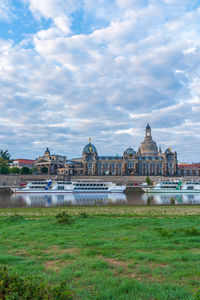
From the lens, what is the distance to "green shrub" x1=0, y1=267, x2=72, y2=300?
503cm

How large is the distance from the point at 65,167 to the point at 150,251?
138008mm

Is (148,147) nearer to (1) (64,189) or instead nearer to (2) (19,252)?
(1) (64,189)

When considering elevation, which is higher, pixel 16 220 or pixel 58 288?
pixel 58 288

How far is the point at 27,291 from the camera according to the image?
509 centimetres

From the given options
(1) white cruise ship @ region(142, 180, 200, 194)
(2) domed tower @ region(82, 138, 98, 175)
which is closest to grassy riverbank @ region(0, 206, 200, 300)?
(1) white cruise ship @ region(142, 180, 200, 194)

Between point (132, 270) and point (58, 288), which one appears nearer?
point (58, 288)

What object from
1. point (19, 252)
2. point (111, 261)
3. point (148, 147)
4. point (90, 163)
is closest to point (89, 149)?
point (90, 163)

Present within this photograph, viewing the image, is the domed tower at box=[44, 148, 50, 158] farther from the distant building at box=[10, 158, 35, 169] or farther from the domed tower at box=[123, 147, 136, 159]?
the domed tower at box=[123, 147, 136, 159]

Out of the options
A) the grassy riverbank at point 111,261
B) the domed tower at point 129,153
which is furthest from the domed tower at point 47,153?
the grassy riverbank at point 111,261

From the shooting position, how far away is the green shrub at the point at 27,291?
5027 millimetres

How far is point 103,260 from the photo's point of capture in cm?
801

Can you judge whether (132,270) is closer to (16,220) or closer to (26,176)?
(16,220)

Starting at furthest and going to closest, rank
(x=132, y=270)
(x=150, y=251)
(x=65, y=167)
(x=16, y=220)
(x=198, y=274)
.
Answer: (x=65, y=167) < (x=16, y=220) < (x=150, y=251) < (x=132, y=270) < (x=198, y=274)

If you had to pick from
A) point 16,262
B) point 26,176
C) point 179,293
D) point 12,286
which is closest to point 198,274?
point 179,293
